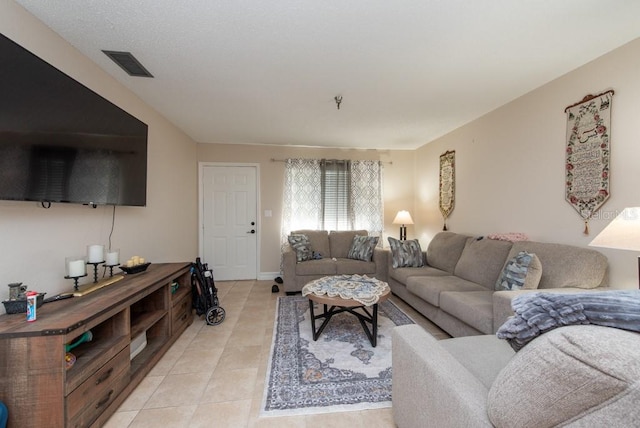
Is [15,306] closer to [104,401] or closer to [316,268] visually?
[104,401]

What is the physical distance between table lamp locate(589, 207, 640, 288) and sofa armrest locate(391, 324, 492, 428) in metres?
1.24

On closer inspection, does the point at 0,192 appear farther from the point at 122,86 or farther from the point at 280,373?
the point at 280,373

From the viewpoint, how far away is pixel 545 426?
0.63 m

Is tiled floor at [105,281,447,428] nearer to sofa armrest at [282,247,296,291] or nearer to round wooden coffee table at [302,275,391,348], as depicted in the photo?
round wooden coffee table at [302,275,391,348]

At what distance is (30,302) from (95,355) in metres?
0.43

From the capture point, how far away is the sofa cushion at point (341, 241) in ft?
13.8

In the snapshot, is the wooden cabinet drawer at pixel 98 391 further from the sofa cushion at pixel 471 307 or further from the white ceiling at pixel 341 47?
the sofa cushion at pixel 471 307

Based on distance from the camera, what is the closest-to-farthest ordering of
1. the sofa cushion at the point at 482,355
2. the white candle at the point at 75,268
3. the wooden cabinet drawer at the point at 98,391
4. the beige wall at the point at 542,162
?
the sofa cushion at the point at 482,355 < the wooden cabinet drawer at the point at 98,391 < the white candle at the point at 75,268 < the beige wall at the point at 542,162

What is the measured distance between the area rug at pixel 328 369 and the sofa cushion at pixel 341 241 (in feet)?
4.77

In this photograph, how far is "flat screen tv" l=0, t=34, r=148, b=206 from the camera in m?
1.33

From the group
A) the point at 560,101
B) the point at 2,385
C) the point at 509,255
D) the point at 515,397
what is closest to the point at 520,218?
the point at 509,255

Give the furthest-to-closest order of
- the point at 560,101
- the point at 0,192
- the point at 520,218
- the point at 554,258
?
the point at 520,218
the point at 560,101
the point at 554,258
the point at 0,192

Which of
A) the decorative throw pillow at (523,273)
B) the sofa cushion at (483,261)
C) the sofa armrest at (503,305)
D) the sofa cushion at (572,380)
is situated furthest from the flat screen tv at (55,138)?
the sofa cushion at (483,261)

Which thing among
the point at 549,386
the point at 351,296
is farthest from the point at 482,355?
the point at 351,296
